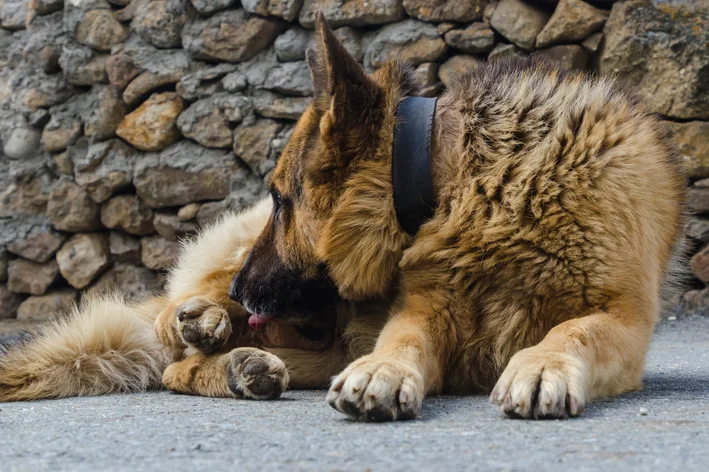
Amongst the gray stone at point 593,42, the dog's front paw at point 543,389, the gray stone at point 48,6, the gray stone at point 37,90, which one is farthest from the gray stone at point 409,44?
the dog's front paw at point 543,389

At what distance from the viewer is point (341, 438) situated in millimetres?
1824

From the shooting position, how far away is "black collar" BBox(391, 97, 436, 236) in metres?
2.75

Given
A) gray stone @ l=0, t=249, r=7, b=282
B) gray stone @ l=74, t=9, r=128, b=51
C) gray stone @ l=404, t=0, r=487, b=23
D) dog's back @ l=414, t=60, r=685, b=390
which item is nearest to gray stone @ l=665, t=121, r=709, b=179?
gray stone @ l=404, t=0, r=487, b=23

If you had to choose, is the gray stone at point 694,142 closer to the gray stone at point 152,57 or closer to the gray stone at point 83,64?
the gray stone at point 152,57

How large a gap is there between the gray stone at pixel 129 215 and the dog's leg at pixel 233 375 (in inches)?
160

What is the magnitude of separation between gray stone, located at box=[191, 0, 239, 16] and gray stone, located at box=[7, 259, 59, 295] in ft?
8.57

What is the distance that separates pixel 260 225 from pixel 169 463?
2162mm

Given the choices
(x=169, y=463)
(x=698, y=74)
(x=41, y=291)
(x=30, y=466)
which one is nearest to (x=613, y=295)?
(x=169, y=463)

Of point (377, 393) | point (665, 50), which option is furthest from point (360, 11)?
point (377, 393)

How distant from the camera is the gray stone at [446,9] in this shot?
6.11 m

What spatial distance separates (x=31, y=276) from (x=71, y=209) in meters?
0.72

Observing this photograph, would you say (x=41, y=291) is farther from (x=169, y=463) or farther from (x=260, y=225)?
(x=169, y=463)

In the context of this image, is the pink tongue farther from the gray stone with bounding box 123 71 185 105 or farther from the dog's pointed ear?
the gray stone with bounding box 123 71 185 105

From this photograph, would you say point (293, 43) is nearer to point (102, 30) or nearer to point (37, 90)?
point (102, 30)
